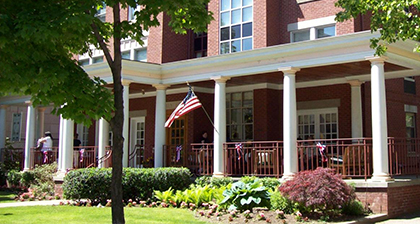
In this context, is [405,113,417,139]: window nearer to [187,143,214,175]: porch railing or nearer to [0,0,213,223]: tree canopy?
[187,143,214,175]: porch railing

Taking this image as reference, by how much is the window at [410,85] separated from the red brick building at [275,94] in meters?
0.05

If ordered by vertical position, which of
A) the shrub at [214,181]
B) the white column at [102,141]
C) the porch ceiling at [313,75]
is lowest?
the shrub at [214,181]

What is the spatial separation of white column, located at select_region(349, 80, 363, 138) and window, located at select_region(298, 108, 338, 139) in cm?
84

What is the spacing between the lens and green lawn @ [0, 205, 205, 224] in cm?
1136

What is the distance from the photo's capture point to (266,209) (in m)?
12.7

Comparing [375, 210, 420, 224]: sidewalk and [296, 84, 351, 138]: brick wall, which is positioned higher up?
[296, 84, 351, 138]: brick wall

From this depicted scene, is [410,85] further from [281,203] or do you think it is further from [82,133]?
[82,133]

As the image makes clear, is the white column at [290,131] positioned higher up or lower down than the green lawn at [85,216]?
higher up

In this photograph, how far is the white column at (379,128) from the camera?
42.6 ft

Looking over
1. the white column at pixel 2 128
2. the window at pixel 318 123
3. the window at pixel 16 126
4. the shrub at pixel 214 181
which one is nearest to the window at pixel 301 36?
the window at pixel 318 123

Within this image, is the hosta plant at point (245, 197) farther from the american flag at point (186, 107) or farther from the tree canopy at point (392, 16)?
the tree canopy at point (392, 16)

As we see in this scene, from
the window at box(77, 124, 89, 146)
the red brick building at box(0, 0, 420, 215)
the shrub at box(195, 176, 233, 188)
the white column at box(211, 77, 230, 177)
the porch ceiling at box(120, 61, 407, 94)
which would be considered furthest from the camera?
the window at box(77, 124, 89, 146)

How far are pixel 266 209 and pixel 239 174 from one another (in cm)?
→ 427

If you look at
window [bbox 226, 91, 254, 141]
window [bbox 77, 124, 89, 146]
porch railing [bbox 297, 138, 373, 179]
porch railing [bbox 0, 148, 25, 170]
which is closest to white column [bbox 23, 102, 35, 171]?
porch railing [bbox 0, 148, 25, 170]
